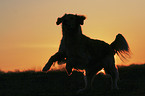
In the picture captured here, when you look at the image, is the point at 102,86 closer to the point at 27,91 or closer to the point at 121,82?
the point at 121,82

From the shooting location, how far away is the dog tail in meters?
11.4

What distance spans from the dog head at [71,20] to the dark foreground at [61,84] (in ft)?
6.35

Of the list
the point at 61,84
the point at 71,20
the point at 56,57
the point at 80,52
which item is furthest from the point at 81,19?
the point at 61,84

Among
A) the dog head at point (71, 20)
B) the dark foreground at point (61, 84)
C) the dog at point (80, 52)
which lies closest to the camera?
the dog head at point (71, 20)

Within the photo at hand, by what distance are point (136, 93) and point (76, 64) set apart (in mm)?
1843

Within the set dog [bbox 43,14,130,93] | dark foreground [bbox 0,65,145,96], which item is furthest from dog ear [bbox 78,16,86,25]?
dark foreground [bbox 0,65,145,96]

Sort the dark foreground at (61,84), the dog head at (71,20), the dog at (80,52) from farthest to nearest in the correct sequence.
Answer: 1. the dark foreground at (61,84)
2. the dog at (80,52)
3. the dog head at (71,20)

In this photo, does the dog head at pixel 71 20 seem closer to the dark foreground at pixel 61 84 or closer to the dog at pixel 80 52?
the dog at pixel 80 52

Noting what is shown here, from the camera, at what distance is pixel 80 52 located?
31.3 ft

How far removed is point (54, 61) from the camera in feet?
32.5

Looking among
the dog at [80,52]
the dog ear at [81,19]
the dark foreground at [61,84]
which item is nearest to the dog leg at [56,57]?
the dog at [80,52]

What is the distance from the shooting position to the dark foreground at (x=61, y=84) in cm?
975

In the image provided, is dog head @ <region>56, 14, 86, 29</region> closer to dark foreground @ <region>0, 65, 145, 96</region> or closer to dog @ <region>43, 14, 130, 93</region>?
dog @ <region>43, 14, 130, 93</region>

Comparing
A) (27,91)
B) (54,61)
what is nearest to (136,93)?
(54,61)
